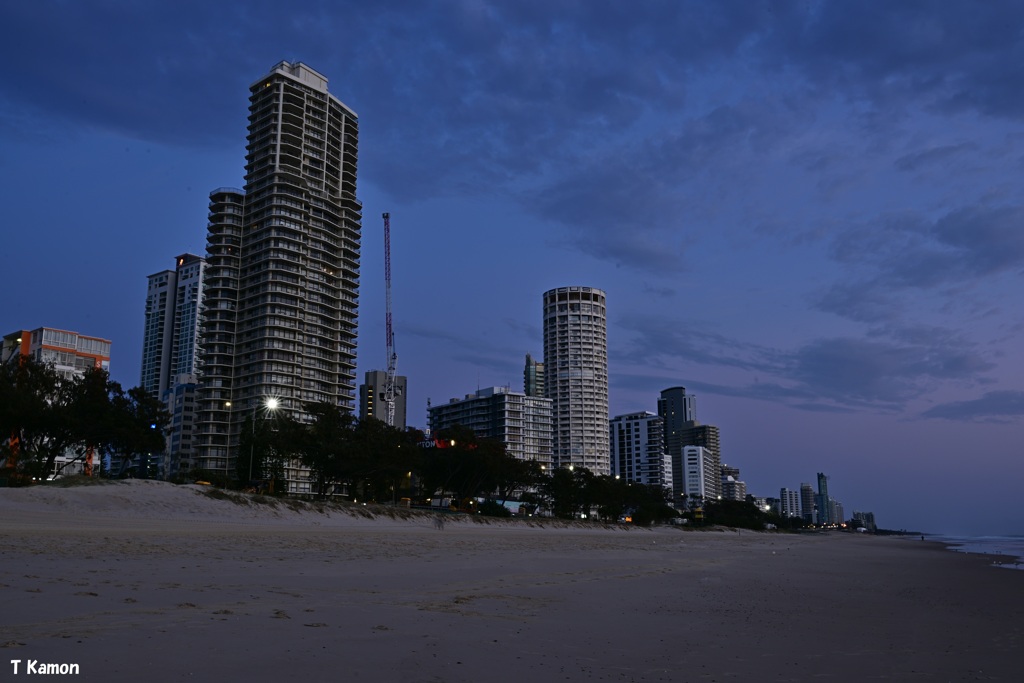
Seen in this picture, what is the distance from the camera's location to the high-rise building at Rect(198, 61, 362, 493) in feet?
448

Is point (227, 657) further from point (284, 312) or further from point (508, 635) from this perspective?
point (284, 312)

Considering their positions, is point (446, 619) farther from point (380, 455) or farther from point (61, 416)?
point (380, 455)

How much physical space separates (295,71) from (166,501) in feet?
467

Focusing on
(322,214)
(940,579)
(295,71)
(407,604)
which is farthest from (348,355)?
(407,604)

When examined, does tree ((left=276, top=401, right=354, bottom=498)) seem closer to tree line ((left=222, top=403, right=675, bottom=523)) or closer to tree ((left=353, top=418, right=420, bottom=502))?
tree line ((left=222, top=403, right=675, bottom=523))

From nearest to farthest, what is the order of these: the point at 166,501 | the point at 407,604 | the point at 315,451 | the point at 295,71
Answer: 1. the point at 407,604
2. the point at 166,501
3. the point at 315,451
4. the point at 295,71

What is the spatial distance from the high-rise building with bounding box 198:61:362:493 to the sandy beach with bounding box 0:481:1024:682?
111758 mm

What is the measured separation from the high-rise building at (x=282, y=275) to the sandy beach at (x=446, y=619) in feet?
367

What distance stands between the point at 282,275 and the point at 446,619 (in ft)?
452

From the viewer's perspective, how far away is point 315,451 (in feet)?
266

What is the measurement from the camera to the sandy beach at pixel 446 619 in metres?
8.39

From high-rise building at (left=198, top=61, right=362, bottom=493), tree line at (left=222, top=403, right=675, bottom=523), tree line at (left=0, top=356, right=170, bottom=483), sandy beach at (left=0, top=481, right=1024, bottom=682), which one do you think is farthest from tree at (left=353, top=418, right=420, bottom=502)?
sandy beach at (left=0, top=481, right=1024, bottom=682)

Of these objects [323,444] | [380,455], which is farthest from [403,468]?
[323,444]

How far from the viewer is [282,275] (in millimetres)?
141750
